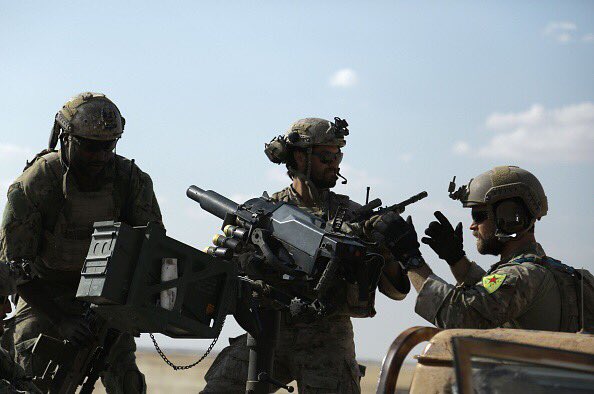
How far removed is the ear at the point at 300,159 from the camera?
8477 mm

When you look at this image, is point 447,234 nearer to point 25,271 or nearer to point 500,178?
point 500,178

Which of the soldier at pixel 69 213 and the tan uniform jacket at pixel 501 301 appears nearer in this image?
the tan uniform jacket at pixel 501 301

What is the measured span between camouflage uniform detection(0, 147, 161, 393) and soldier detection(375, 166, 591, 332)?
7.55 ft

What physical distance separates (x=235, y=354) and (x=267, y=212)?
1.08 metres

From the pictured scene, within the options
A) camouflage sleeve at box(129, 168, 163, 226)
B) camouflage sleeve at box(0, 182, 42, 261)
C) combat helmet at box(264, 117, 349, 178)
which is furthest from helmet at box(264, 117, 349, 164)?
camouflage sleeve at box(0, 182, 42, 261)

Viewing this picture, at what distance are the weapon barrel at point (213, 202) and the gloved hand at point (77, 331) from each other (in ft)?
5.23

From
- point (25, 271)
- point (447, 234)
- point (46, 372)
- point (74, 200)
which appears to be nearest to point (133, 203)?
point (74, 200)

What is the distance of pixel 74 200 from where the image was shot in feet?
24.7

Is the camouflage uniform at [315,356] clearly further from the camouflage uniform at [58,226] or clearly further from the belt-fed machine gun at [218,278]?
the camouflage uniform at [58,226]

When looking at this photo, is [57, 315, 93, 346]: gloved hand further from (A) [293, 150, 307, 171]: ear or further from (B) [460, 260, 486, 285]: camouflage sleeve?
(B) [460, 260, 486, 285]: camouflage sleeve

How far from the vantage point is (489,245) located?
19.4 ft

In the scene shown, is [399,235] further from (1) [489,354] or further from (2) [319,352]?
(1) [489,354]

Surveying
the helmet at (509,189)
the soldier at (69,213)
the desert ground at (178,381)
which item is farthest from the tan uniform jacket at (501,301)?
the desert ground at (178,381)

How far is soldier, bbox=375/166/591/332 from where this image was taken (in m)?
5.32
